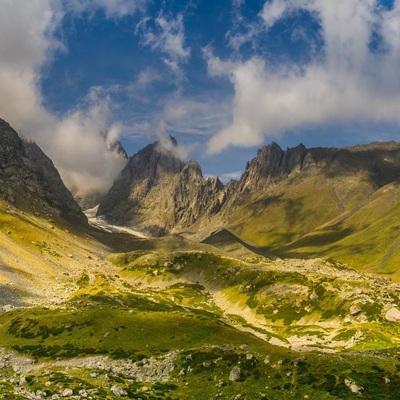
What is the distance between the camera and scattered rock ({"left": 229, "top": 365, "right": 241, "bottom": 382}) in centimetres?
4532

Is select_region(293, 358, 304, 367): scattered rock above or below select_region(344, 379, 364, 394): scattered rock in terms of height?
above

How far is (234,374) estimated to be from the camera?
45844 millimetres

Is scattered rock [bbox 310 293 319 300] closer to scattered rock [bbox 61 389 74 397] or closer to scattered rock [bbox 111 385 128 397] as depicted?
scattered rock [bbox 111 385 128 397]

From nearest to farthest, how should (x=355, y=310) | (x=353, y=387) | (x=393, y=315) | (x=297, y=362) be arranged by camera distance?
(x=353, y=387) < (x=297, y=362) < (x=393, y=315) < (x=355, y=310)

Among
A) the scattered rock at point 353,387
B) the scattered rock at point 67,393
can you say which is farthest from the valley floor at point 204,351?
the scattered rock at point 67,393

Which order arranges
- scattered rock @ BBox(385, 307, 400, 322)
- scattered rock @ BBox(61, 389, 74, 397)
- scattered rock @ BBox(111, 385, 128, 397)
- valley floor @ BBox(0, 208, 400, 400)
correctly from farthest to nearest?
scattered rock @ BBox(385, 307, 400, 322)
scattered rock @ BBox(111, 385, 128, 397)
valley floor @ BBox(0, 208, 400, 400)
scattered rock @ BBox(61, 389, 74, 397)

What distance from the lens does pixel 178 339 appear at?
6825cm

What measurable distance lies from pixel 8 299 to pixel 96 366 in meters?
86.6

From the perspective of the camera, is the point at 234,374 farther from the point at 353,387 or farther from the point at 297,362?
the point at 353,387

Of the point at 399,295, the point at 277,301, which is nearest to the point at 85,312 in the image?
the point at 277,301

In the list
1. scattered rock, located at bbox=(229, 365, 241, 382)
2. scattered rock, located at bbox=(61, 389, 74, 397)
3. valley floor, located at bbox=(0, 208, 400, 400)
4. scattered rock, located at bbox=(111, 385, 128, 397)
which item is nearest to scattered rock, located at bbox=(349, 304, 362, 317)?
valley floor, located at bbox=(0, 208, 400, 400)

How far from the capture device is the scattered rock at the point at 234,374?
45.3 m

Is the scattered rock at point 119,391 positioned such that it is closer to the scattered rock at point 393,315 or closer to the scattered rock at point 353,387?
the scattered rock at point 353,387

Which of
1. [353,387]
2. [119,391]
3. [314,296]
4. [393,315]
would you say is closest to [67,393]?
[119,391]
